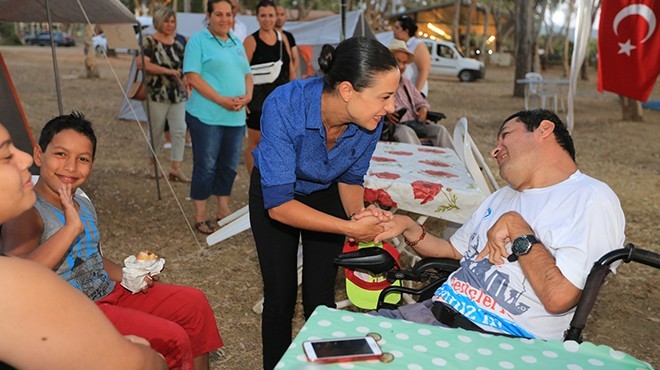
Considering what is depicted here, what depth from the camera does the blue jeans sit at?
5008 mm

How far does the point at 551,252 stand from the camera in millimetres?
2070

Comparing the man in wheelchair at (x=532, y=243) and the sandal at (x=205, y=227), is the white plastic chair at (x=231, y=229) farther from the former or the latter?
the man in wheelchair at (x=532, y=243)

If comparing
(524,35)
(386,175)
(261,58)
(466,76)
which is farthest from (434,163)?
(466,76)

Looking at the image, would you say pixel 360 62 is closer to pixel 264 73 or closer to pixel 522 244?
pixel 522 244

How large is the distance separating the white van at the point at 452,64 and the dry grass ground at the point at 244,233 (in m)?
13.2

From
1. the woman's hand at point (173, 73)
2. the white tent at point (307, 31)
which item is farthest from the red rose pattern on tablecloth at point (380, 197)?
the white tent at point (307, 31)

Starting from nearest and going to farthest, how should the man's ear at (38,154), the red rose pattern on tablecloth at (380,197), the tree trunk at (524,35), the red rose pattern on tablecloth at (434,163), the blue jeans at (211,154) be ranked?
the man's ear at (38,154) → the red rose pattern on tablecloth at (380,197) → the red rose pattern on tablecloth at (434,163) → the blue jeans at (211,154) → the tree trunk at (524,35)

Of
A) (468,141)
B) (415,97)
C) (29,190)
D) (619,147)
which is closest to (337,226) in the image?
(29,190)

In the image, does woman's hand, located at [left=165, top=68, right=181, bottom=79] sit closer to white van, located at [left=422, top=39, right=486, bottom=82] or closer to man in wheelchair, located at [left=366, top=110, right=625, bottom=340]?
man in wheelchair, located at [left=366, top=110, right=625, bottom=340]

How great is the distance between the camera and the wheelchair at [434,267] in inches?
73.3

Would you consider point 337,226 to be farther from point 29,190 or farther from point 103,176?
point 103,176

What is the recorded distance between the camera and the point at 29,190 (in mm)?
1370

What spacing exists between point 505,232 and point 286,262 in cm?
96

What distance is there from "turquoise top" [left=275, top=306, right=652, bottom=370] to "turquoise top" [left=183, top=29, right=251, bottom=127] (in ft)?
11.3
